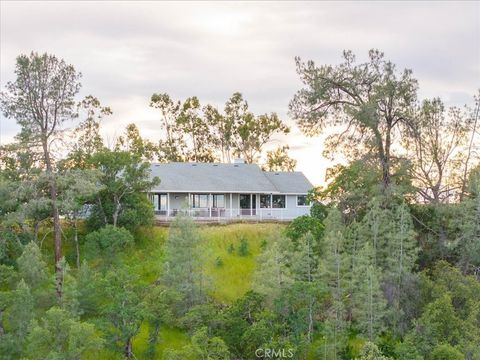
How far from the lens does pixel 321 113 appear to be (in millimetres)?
40031

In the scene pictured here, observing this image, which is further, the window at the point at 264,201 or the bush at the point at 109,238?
the window at the point at 264,201

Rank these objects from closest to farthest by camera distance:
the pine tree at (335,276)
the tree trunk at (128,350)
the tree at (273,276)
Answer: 1. the tree trunk at (128,350)
2. the pine tree at (335,276)
3. the tree at (273,276)

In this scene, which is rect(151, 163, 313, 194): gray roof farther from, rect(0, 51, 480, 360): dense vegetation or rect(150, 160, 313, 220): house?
rect(0, 51, 480, 360): dense vegetation

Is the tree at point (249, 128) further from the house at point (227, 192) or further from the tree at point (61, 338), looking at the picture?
the tree at point (61, 338)

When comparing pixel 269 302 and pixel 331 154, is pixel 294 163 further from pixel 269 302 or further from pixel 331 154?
pixel 269 302

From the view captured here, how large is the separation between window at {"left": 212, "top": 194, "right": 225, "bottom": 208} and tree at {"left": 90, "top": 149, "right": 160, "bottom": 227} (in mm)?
A: 9831

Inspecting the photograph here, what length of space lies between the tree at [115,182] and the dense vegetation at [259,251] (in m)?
0.08

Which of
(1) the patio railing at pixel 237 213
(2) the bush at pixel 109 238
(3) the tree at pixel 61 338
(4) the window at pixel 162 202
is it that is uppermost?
(4) the window at pixel 162 202

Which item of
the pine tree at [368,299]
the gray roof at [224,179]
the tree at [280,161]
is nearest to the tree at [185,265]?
the pine tree at [368,299]

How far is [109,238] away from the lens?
34.6 metres

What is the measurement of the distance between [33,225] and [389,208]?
66.1 feet

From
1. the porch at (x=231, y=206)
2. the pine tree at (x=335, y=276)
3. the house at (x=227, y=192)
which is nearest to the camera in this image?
the pine tree at (x=335, y=276)

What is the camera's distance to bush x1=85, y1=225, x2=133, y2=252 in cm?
3459

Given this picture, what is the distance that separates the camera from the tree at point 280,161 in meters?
68.1
